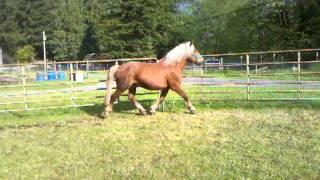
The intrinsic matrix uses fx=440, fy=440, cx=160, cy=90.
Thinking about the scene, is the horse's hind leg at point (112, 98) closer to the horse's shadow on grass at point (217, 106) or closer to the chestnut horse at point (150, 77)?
the chestnut horse at point (150, 77)

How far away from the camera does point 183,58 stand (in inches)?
465

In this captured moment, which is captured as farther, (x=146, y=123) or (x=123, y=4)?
(x=123, y=4)

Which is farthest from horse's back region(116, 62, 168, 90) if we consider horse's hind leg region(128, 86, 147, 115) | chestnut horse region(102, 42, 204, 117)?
horse's hind leg region(128, 86, 147, 115)

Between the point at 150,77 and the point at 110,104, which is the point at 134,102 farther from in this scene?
the point at 150,77

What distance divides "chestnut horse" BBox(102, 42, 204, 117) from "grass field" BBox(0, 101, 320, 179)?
424mm

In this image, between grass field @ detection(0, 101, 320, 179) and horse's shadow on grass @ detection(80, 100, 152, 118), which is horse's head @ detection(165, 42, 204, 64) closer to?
grass field @ detection(0, 101, 320, 179)

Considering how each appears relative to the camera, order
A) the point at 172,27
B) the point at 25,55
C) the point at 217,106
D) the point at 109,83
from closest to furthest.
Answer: the point at 109,83
the point at 217,106
the point at 172,27
the point at 25,55

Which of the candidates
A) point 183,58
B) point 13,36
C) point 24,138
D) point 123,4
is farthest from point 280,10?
point 13,36

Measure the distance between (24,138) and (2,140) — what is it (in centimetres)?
45

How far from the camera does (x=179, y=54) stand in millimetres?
11758

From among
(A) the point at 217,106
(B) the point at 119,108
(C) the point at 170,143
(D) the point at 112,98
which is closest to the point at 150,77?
(D) the point at 112,98

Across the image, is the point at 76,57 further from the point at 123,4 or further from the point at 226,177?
the point at 226,177

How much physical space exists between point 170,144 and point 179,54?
3.99m

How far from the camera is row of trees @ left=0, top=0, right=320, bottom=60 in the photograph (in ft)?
140
